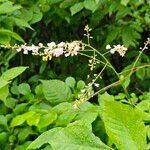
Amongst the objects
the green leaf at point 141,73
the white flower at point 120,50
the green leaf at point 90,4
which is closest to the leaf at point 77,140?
the white flower at point 120,50

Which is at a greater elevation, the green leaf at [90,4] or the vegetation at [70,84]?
the green leaf at [90,4]

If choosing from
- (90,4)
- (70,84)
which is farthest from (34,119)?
(90,4)

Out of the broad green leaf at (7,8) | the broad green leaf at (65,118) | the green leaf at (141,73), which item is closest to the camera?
the broad green leaf at (65,118)

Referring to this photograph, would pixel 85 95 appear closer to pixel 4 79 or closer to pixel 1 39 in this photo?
pixel 4 79

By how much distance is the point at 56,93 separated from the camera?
1170 mm

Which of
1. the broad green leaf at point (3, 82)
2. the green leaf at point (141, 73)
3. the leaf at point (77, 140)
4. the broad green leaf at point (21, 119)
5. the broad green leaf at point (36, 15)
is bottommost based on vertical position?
the green leaf at point (141, 73)

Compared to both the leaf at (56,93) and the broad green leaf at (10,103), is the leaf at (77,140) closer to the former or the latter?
the leaf at (56,93)

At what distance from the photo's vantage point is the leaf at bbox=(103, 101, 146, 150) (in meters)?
0.39

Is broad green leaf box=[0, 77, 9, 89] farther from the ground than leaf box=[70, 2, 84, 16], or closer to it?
closer to it

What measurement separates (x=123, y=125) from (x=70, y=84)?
88 cm

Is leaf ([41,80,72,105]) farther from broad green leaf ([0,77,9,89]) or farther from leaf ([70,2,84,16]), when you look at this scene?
leaf ([70,2,84,16])

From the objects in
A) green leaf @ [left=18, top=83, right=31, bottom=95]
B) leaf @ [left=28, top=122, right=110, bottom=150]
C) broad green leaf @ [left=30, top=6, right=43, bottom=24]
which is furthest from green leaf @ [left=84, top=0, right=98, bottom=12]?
leaf @ [left=28, top=122, right=110, bottom=150]

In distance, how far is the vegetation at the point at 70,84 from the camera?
402 millimetres

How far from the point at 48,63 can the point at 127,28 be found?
450 millimetres
